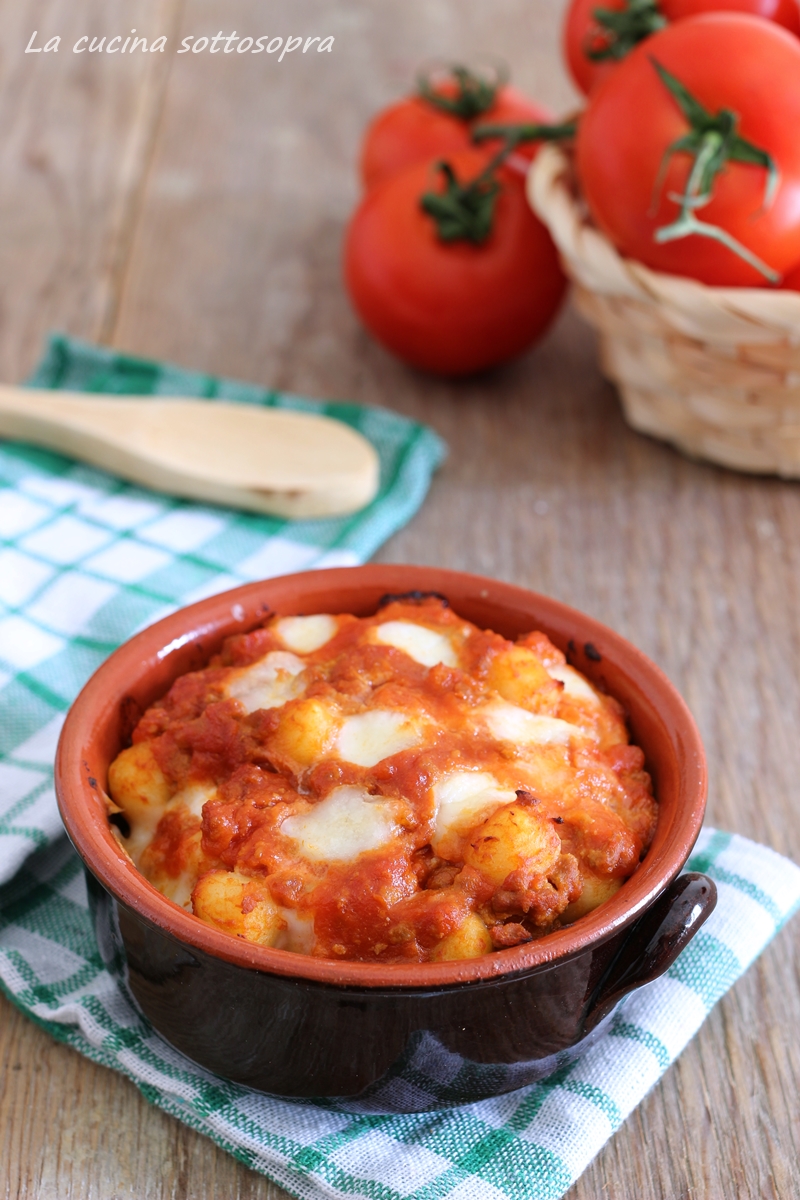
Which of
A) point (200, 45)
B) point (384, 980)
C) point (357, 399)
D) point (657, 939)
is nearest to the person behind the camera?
point (384, 980)

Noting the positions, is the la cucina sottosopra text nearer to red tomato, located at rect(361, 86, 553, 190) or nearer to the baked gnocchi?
red tomato, located at rect(361, 86, 553, 190)

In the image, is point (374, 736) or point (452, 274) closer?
point (374, 736)

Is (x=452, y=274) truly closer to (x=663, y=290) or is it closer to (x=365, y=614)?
(x=663, y=290)

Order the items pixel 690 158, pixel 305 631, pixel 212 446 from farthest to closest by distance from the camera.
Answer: pixel 212 446, pixel 690 158, pixel 305 631

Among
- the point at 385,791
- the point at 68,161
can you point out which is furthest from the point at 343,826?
the point at 68,161

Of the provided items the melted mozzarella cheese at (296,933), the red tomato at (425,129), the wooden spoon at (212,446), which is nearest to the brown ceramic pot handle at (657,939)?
the melted mozzarella cheese at (296,933)

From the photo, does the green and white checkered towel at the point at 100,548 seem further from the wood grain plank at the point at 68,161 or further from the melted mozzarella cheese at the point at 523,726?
the melted mozzarella cheese at the point at 523,726

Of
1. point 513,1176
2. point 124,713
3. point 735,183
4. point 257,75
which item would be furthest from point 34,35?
point 513,1176
